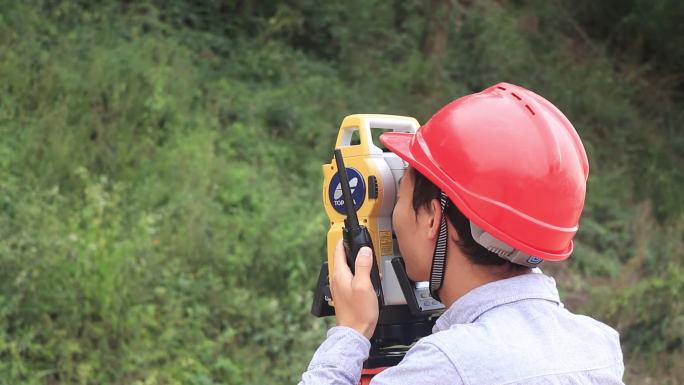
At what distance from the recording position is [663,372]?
6.06 meters

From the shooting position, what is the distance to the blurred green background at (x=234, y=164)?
487 cm

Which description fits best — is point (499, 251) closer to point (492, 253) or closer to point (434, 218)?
point (492, 253)

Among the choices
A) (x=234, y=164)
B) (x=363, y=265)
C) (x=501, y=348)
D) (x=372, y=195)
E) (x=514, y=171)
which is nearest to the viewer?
(x=501, y=348)

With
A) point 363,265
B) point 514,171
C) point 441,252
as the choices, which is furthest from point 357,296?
point 514,171

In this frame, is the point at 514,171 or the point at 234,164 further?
the point at 234,164

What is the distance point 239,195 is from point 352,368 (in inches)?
191

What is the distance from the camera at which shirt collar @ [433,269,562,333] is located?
1582mm

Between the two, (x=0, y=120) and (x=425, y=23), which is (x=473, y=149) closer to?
(x=0, y=120)

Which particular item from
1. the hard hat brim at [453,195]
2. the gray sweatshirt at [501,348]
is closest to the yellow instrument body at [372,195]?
the hard hat brim at [453,195]

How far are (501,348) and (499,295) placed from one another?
15 cm

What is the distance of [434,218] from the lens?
5.52ft

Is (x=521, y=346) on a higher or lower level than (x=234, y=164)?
higher

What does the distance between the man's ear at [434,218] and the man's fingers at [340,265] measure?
220 millimetres

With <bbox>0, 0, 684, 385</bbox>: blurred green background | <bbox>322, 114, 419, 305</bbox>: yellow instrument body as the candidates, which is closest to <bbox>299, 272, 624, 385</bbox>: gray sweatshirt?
<bbox>322, 114, 419, 305</bbox>: yellow instrument body
